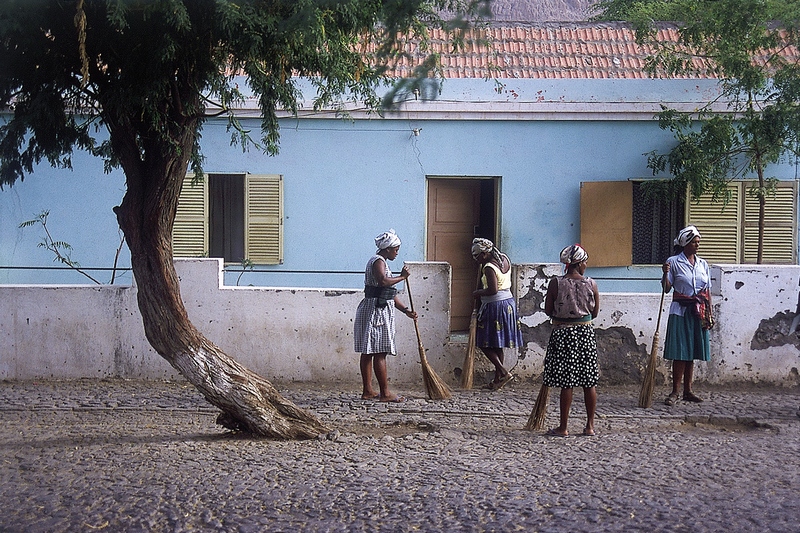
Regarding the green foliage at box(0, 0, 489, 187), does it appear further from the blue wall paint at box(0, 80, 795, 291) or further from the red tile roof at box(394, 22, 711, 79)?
the red tile roof at box(394, 22, 711, 79)

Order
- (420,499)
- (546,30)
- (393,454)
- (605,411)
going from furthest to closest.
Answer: (546,30) < (605,411) < (393,454) < (420,499)

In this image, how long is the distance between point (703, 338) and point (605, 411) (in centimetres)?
124

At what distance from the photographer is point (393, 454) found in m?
6.46

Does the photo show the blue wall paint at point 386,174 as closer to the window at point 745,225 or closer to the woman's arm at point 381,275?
the window at point 745,225

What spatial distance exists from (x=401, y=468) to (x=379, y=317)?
2.56 metres

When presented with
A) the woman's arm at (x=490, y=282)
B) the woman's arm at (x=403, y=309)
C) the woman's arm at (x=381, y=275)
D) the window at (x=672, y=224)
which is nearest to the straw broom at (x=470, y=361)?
the woman's arm at (x=490, y=282)

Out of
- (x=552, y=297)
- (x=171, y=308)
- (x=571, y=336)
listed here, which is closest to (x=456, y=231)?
(x=552, y=297)

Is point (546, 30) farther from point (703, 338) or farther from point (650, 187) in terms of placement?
point (703, 338)

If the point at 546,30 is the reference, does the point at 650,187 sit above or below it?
below

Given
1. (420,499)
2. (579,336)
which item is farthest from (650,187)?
(420,499)

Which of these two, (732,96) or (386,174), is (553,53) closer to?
(732,96)

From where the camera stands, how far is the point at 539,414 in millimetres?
7316

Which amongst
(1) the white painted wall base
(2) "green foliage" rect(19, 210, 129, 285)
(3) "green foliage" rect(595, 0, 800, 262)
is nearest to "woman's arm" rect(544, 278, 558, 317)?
(1) the white painted wall base

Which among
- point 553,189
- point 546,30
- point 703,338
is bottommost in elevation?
point 703,338
